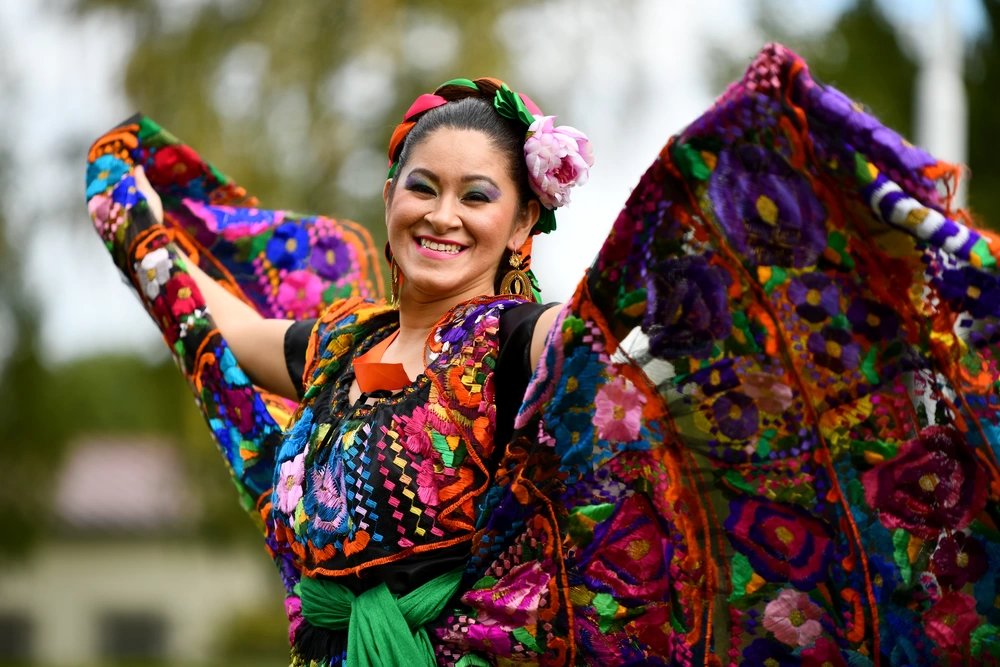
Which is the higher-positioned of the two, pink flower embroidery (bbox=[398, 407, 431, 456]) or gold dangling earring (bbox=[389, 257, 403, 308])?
gold dangling earring (bbox=[389, 257, 403, 308])

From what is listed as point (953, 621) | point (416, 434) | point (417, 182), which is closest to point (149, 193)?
point (417, 182)

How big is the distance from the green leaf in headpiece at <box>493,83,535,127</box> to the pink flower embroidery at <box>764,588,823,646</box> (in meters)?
0.95

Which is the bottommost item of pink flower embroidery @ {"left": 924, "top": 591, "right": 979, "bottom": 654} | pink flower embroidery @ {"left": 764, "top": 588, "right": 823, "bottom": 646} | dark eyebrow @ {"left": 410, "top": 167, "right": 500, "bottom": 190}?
pink flower embroidery @ {"left": 924, "top": 591, "right": 979, "bottom": 654}

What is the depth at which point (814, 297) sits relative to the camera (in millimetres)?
2039

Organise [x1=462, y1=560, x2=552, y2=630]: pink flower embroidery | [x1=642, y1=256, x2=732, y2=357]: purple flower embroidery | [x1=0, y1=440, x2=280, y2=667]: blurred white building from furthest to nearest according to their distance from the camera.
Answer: [x1=0, y1=440, x2=280, y2=667]: blurred white building < [x1=462, y1=560, x2=552, y2=630]: pink flower embroidery < [x1=642, y1=256, x2=732, y2=357]: purple flower embroidery

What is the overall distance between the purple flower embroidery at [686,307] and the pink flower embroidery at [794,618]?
40 centimetres

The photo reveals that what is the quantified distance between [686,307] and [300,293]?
4.93 feet

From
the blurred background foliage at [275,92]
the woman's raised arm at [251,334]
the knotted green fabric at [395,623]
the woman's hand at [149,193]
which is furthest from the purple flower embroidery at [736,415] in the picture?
the blurred background foliage at [275,92]

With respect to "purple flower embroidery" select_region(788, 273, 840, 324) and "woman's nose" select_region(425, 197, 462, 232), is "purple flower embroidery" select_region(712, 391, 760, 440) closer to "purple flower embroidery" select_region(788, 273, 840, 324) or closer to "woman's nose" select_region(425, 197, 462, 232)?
"purple flower embroidery" select_region(788, 273, 840, 324)

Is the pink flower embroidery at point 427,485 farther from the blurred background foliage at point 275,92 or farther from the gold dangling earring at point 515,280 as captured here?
the blurred background foliage at point 275,92

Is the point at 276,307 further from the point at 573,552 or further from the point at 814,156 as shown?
the point at 814,156

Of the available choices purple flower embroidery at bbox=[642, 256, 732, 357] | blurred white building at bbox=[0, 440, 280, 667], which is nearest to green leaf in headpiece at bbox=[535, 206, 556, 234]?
purple flower embroidery at bbox=[642, 256, 732, 357]

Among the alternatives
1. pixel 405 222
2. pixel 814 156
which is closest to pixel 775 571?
pixel 814 156

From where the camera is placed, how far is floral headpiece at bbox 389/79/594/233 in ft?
7.91
